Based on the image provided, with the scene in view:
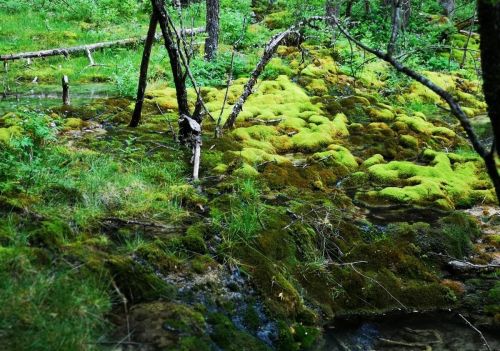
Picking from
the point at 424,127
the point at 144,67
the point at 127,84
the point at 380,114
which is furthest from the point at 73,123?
the point at 424,127

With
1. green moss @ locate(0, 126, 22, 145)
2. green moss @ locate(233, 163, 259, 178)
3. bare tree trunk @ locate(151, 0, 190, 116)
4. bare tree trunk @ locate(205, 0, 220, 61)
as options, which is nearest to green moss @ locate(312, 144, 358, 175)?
green moss @ locate(233, 163, 259, 178)

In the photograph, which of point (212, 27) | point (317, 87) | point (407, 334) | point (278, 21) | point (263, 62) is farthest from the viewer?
point (278, 21)

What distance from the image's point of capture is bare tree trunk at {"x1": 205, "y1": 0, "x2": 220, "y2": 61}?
11562 mm

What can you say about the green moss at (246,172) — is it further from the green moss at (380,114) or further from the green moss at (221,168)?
the green moss at (380,114)

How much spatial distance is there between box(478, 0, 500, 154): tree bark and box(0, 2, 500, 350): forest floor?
186 centimetres

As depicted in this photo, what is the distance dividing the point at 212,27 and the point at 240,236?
815 cm

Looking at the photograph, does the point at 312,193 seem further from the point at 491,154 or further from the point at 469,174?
the point at 491,154

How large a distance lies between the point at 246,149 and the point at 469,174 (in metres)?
3.47

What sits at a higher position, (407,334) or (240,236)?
(240,236)

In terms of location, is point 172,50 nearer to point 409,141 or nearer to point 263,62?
point 263,62

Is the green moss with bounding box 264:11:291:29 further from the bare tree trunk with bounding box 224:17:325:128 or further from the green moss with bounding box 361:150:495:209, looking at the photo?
the green moss with bounding box 361:150:495:209

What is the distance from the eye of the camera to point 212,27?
38.8ft

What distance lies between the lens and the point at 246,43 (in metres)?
14.7

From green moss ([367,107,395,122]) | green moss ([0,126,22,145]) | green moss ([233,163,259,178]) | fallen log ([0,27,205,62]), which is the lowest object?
green moss ([233,163,259,178])
